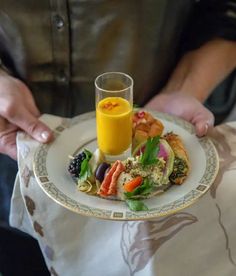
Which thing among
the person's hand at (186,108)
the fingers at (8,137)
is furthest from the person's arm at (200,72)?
the fingers at (8,137)

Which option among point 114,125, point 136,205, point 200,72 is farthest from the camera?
point 200,72

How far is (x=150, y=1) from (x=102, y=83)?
0.18 meters

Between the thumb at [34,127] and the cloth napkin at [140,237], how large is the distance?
0.03 metres

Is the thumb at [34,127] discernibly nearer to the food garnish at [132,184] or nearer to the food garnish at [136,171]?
the food garnish at [136,171]

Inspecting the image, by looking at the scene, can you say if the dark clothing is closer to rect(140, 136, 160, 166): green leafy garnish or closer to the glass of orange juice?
the glass of orange juice

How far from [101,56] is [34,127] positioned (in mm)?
201

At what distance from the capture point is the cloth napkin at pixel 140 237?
833mm

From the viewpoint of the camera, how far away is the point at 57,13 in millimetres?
1023

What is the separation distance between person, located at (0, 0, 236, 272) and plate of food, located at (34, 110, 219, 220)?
4 cm

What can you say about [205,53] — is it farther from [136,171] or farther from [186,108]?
[136,171]

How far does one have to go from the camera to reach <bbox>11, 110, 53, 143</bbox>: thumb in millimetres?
945

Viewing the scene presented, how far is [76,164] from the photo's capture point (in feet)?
2.92

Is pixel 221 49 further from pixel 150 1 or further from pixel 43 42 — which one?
pixel 43 42

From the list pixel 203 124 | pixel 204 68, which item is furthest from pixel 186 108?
pixel 204 68
